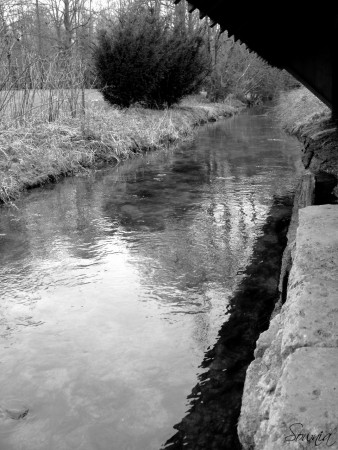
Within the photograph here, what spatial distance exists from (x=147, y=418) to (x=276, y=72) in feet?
142

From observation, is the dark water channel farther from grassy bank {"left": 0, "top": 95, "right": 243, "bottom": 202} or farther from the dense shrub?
the dense shrub

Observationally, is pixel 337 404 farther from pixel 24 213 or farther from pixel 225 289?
pixel 24 213

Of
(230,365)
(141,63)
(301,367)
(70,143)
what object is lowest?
(230,365)

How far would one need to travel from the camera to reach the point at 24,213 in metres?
7.95

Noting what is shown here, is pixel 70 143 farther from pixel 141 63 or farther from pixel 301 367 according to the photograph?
pixel 301 367

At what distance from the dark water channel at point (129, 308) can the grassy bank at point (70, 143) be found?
1.81 feet

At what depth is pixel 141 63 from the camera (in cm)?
1870

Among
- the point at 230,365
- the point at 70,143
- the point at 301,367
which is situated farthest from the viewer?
the point at 70,143

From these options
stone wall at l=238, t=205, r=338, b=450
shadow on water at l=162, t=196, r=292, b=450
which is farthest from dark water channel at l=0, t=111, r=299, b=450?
stone wall at l=238, t=205, r=338, b=450

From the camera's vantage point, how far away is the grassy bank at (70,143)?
9.48 m

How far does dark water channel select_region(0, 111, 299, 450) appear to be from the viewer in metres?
3.14

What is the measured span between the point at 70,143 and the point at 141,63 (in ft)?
27.9

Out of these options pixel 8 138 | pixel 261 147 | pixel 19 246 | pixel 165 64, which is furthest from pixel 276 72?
pixel 19 246

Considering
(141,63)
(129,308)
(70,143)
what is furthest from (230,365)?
(141,63)
